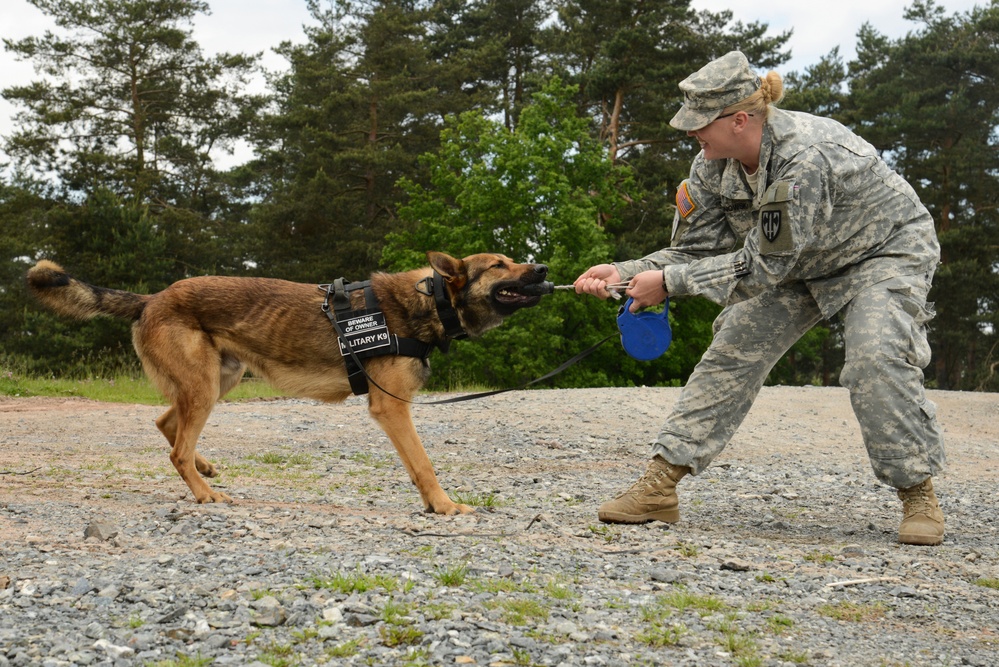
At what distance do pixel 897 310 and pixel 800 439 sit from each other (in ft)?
21.5

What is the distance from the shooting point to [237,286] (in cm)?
624

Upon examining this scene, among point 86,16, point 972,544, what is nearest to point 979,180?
point 86,16

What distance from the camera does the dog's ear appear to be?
6.18 m

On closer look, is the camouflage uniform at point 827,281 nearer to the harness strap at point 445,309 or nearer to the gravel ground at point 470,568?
the gravel ground at point 470,568

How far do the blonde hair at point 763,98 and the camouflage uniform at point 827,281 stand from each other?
75mm

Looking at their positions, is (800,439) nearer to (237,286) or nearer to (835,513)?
(835,513)

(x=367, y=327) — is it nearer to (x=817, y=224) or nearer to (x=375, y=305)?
(x=375, y=305)

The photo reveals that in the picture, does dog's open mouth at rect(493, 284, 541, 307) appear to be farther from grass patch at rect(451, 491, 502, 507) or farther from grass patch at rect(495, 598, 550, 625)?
grass patch at rect(495, 598, 550, 625)

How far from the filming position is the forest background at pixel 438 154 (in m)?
31.0

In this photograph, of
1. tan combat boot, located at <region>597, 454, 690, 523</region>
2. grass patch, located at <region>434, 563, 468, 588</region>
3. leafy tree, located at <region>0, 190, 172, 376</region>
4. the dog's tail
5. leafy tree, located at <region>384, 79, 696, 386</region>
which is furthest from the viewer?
leafy tree, located at <region>0, 190, 172, 376</region>

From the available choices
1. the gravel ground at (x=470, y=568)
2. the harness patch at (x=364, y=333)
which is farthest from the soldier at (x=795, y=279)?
the harness patch at (x=364, y=333)

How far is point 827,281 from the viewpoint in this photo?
5.20 m

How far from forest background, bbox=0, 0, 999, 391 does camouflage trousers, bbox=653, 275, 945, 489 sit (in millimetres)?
22487

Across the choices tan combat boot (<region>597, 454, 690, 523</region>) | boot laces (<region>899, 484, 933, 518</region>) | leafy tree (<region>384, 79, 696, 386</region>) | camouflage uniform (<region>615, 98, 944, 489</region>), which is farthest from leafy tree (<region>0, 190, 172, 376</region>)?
boot laces (<region>899, 484, 933, 518</region>)
